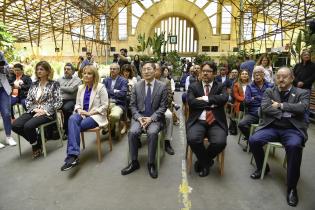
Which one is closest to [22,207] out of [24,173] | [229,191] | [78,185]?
[78,185]

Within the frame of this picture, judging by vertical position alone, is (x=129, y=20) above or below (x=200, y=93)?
above

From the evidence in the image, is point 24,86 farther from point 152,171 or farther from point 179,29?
point 179,29

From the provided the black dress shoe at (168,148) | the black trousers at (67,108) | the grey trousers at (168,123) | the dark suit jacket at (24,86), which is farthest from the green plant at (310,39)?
the dark suit jacket at (24,86)

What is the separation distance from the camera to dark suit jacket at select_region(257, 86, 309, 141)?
8.74 ft

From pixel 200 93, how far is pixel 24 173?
2283 millimetres

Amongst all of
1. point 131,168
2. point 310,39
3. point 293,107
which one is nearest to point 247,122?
point 293,107

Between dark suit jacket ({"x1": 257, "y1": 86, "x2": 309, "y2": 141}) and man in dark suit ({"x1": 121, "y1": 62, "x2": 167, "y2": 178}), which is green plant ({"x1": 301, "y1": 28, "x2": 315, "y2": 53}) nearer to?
dark suit jacket ({"x1": 257, "y1": 86, "x2": 309, "y2": 141})

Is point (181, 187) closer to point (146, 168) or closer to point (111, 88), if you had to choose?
point (146, 168)

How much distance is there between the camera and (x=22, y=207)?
7.52 feet

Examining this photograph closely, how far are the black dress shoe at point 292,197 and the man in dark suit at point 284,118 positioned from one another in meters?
0.26

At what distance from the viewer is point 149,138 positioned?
9.73 ft

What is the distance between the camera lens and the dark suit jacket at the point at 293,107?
2664 mm

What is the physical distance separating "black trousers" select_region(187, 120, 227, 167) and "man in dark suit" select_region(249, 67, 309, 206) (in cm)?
35

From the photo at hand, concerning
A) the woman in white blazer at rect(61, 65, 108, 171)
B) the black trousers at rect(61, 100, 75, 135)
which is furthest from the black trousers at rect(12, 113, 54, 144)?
the black trousers at rect(61, 100, 75, 135)
